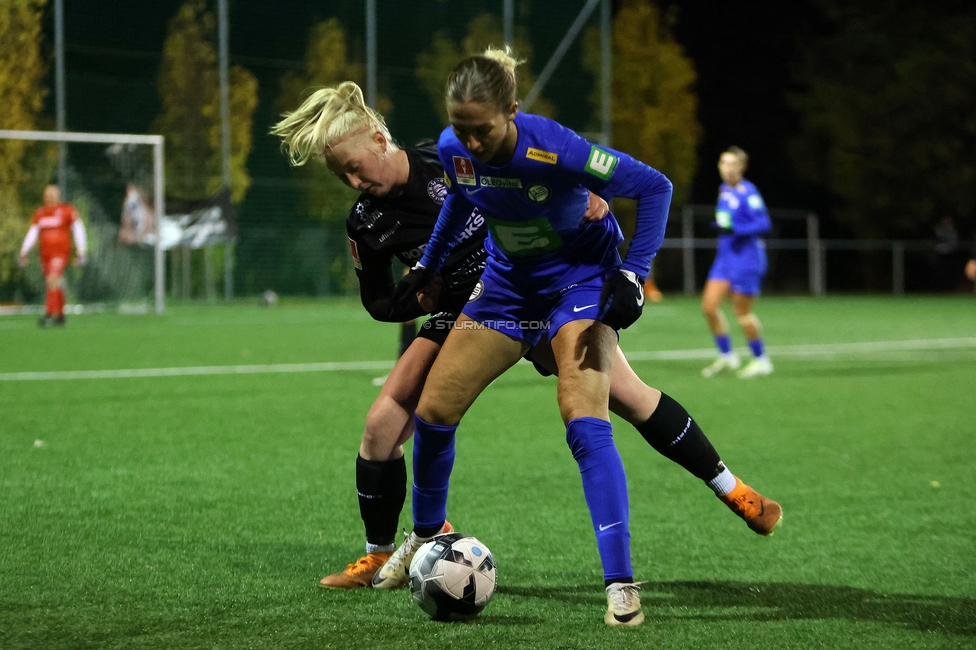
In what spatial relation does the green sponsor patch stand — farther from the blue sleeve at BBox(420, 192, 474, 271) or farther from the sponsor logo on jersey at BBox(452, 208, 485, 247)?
the sponsor logo on jersey at BBox(452, 208, 485, 247)

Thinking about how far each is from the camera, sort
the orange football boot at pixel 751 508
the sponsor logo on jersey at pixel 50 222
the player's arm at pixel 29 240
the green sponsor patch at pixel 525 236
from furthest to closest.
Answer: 1. the sponsor logo on jersey at pixel 50 222
2. the player's arm at pixel 29 240
3. the orange football boot at pixel 751 508
4. the green sponsor patch at pixel 525 236

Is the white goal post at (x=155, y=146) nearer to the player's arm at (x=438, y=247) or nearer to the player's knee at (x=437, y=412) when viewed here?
the player's arm at (x=438, y=247)

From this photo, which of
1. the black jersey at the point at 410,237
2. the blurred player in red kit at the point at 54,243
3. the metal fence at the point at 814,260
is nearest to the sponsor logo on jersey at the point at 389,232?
the black jersey at the point at 410,237

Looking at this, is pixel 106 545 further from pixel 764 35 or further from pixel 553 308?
pixel 764 35

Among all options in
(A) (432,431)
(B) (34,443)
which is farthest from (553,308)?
(B) (34,443)

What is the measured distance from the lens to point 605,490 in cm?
378

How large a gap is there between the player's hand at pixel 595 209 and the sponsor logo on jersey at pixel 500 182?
1.05ft

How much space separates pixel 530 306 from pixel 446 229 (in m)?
0.43

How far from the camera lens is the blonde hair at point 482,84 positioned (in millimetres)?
3611

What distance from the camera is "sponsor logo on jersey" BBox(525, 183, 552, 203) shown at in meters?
3.83

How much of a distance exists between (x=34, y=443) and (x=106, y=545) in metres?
2.76

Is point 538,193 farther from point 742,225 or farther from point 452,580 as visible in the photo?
point 742,225

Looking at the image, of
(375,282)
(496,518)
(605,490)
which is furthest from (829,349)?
(605,490)

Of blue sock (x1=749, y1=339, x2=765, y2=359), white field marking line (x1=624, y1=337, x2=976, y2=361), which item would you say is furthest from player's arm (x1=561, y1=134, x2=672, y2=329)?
white field marking line (x1=624, y1=337, x2=976, y2=361)
